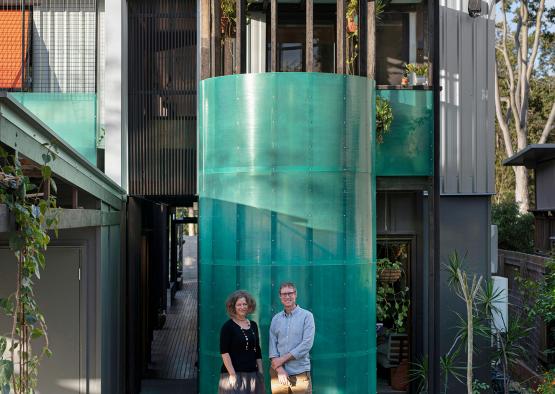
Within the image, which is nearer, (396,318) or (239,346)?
(239,346)

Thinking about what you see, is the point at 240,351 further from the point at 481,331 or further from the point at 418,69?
A: the point at 418,69

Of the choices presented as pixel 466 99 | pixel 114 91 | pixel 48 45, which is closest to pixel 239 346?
pixel 114 91

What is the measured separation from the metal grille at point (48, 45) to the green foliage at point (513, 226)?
11230 millimetres

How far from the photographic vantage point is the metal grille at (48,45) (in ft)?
38.0

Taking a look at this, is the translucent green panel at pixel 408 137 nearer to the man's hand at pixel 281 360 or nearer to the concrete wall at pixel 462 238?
the concrete wall at pixel 462 238

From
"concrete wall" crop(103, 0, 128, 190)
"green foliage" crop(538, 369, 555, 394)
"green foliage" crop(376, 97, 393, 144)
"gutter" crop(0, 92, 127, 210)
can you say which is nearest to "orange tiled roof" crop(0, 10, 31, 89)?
"concrete wall" crop(103, 0, 128, 190)

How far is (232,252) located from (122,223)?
2.28 metres

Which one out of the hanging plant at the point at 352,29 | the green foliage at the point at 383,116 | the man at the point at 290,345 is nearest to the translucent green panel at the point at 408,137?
the green foliage at the point at 383,116

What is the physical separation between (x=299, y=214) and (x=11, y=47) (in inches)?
203

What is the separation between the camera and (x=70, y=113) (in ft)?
36.7

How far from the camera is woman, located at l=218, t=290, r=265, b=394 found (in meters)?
7.34

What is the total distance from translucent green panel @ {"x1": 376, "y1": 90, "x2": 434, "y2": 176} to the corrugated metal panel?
0.78 metres

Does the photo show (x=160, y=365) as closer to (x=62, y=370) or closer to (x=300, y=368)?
(x=62, y=370)

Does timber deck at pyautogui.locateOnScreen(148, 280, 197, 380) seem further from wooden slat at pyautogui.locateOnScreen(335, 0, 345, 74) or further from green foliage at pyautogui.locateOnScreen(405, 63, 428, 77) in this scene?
wooden slat at pyautogui.locateOnScreen(335, 0, 345, 74)
